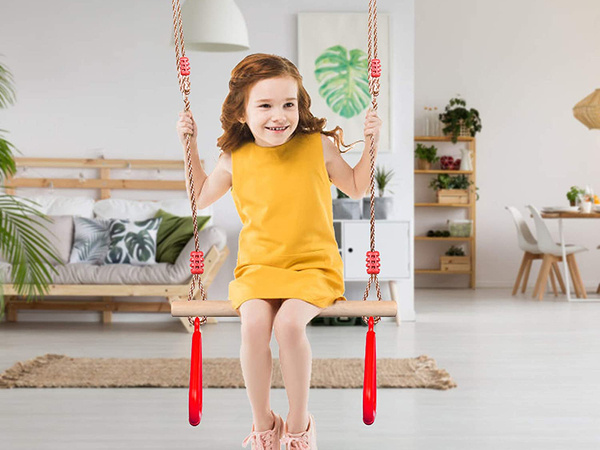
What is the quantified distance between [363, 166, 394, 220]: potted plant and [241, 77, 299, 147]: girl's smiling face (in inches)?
139

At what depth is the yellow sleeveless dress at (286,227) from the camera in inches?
77.4

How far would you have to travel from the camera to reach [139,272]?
5.45m

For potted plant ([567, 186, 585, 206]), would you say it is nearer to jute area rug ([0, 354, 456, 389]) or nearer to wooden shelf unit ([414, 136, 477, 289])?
wooden shelf unit ([414, 136, 477, 289])

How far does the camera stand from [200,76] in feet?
19.5

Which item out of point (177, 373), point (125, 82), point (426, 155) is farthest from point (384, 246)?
point (426, 155)

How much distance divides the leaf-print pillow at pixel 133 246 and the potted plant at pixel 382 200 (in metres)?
1.48

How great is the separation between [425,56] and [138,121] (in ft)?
12.5

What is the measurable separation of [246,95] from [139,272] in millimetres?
3541

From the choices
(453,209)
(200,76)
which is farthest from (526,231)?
(200,76)

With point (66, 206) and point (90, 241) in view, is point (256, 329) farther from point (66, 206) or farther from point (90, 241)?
point (66, 206)

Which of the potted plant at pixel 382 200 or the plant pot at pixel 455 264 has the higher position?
the potted plant at pixel 382 200

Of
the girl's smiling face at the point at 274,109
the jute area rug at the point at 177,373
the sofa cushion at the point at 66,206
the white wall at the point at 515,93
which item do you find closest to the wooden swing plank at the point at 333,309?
the girl's smiling face at the point at 274,109

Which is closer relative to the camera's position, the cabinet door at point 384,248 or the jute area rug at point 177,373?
the jute area rug at point 177,373

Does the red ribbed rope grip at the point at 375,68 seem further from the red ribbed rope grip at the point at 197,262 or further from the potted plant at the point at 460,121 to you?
the potted plant at the point at 460,121
